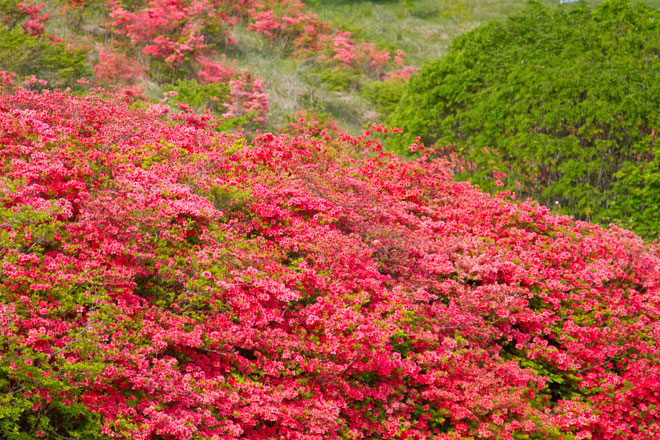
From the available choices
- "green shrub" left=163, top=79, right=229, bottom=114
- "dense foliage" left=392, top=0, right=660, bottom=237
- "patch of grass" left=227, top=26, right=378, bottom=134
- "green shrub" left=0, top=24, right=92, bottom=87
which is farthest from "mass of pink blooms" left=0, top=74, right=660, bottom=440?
"patch of grass" left=227, top=26, right=378, bottom=134

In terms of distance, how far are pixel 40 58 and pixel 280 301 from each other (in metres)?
10.4

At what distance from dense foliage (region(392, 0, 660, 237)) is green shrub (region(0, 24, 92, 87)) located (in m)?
7.60

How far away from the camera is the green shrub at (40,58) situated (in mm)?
12438

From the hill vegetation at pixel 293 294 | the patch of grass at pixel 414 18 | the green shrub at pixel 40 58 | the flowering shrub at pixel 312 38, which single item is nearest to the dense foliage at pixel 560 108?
the hill vegetation at pixel 293 294

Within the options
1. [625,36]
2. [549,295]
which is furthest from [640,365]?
[625,36]

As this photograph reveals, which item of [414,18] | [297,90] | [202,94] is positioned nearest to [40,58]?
[202,94]

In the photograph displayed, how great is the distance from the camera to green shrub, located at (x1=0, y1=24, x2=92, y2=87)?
12.4m

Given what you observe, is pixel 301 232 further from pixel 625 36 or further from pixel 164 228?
→ pixel 625 36

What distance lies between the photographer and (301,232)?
6.39 meters

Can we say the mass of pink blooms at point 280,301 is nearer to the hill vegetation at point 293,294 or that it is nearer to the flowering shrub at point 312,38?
the hill vegetation at point 293,294

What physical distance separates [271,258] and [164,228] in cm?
106

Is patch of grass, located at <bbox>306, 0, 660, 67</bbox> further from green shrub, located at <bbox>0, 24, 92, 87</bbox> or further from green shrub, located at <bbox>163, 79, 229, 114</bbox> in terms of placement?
green shrub, located at <bbox>0, 24, 92, 87</bbox>

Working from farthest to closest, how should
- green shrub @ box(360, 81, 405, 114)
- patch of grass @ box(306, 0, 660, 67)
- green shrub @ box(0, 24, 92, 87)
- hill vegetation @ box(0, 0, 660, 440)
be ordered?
patch of grass @ box(306, 0, 660, 67) → green shrub @ box(360, 81, 405, 114) → green shrub @ box(0, 24, 92, 87) → hill vegetation @ box(0, 0, 660, 440)

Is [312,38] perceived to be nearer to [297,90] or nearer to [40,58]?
[297,90]
